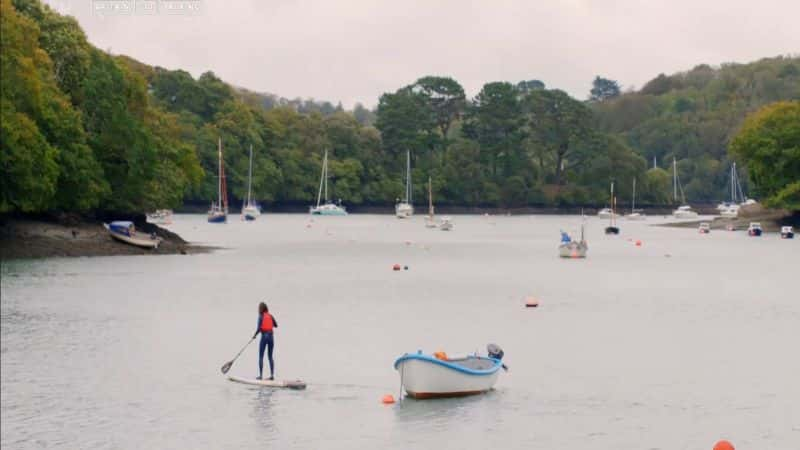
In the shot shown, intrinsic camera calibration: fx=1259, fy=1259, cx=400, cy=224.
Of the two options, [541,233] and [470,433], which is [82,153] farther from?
[541,233]

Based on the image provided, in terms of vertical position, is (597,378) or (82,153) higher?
(82,153)

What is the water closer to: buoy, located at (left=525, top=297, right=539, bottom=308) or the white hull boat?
the white hull boat

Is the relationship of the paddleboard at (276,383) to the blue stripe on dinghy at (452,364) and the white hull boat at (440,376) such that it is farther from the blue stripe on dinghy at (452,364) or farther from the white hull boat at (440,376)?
the blue stripe on dinghy at (452,364)

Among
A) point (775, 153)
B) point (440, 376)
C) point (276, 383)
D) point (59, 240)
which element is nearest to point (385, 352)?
point (276, 383)

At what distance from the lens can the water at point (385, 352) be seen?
132 ft

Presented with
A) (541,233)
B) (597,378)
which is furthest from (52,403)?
(541,233)

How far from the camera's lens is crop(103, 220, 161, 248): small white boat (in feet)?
358

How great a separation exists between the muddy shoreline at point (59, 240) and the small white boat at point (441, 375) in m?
62.7

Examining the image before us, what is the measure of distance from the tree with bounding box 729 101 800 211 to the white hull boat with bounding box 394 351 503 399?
134 meters

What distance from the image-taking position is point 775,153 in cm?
17388

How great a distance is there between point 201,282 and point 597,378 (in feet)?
151

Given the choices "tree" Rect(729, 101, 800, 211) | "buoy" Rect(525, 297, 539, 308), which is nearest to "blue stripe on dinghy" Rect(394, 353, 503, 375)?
Answer: "buoy" Rect(525, 297, 539, 308)

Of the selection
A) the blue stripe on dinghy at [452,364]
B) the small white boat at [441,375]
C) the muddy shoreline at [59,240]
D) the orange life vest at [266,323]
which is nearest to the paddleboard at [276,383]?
the orange life vest at [266,323]

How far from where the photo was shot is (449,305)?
253 feet
